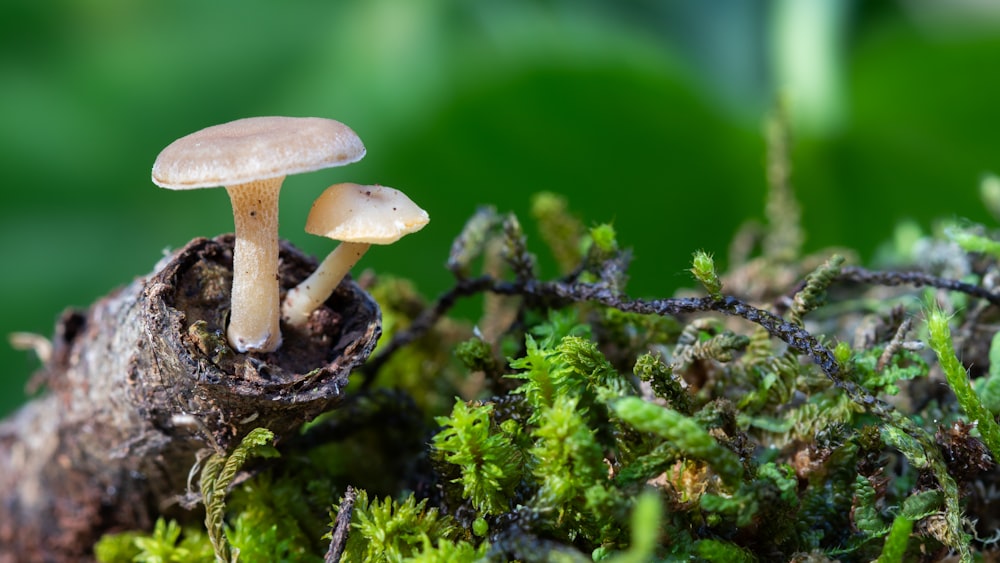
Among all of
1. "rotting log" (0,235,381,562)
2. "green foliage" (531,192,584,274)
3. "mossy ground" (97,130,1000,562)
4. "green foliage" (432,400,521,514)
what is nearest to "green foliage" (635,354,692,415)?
"mossy ground" (97,130,1000,562)

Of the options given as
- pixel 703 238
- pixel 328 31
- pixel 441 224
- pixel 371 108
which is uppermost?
pixel 328 31

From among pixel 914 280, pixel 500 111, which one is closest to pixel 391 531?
pixel 914 280

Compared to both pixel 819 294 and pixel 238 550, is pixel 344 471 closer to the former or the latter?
pixel 238 550

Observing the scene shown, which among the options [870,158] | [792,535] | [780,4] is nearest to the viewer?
[792,535]

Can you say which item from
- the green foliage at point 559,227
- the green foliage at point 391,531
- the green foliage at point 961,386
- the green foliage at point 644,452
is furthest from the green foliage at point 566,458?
the green foliage at point 559,227

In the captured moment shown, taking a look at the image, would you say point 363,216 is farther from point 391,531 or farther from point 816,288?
point 816,288

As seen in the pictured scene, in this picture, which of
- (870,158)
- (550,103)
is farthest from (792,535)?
(870,158)
